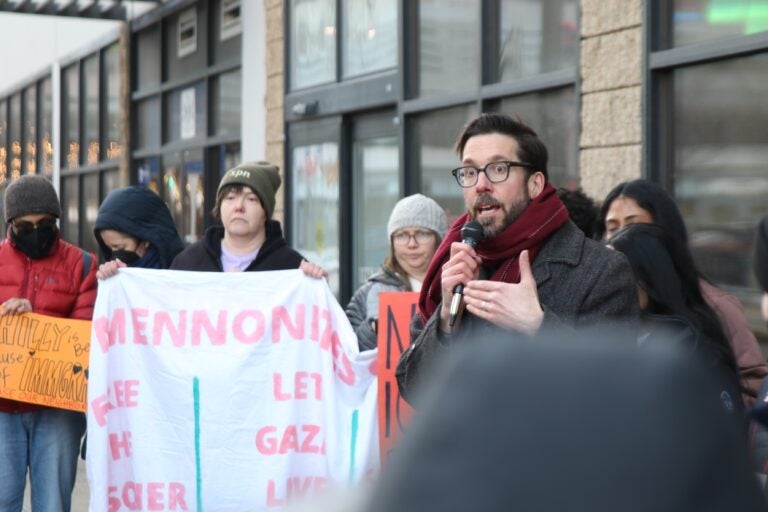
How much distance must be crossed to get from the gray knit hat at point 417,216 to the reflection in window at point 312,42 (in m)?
5.49

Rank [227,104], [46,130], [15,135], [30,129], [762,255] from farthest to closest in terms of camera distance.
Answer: [15,135] → [30,129] → [46,130] → [227,104] → [762,255]

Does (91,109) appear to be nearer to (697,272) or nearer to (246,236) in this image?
(246,236)

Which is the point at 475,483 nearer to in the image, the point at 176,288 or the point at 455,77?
the point at 176,288

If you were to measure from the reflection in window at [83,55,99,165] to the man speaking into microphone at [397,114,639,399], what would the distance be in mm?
15655

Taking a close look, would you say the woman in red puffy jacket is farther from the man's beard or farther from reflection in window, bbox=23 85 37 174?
reflection in window, bbox=23 85 37 174

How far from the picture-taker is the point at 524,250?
350cm

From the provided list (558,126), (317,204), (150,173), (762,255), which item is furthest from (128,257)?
(150,173)

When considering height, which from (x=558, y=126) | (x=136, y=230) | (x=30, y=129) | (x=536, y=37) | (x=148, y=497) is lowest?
(x=148, y=497)

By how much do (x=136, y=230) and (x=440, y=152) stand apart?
4.01 metres

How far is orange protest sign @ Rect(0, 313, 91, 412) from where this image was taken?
18.7 ft

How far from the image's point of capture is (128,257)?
233 inches

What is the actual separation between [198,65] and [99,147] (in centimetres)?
469

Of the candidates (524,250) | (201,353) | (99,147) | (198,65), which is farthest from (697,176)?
(99,147)

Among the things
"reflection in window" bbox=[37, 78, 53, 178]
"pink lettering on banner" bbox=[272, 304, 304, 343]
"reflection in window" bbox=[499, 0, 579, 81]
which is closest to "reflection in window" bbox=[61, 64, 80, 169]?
"reflection in window" bbox=[37, 78, 53, 178]
